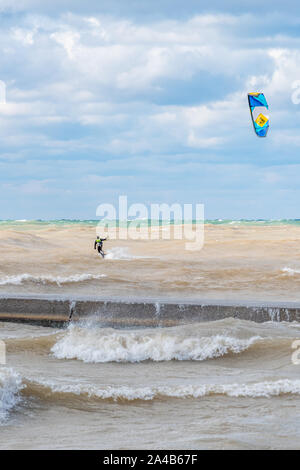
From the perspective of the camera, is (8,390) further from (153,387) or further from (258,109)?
(258,109)

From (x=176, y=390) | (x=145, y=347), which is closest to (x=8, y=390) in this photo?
(x=176, y=390)

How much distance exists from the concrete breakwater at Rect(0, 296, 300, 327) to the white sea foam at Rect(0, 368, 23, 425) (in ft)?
10.8

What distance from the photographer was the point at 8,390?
5.05 meters

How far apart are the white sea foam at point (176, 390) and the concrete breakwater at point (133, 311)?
2.93 m

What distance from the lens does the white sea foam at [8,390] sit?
15.6 ft

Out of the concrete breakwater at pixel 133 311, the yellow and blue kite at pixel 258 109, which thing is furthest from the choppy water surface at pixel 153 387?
the yellow and blue kite at pixel 258 109

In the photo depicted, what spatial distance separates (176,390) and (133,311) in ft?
10.7

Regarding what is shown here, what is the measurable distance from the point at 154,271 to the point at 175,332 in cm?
1097

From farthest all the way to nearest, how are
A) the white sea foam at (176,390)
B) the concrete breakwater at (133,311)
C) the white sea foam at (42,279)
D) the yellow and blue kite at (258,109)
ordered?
the yellow and blue kite at (258,109) → the white sea foam at (42,279) → the concrete breakwater at (133,311) → the white sea foam at (176,390)

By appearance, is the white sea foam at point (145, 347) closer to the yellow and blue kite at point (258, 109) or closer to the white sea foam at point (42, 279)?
the white sea foam at point (42, 279)
